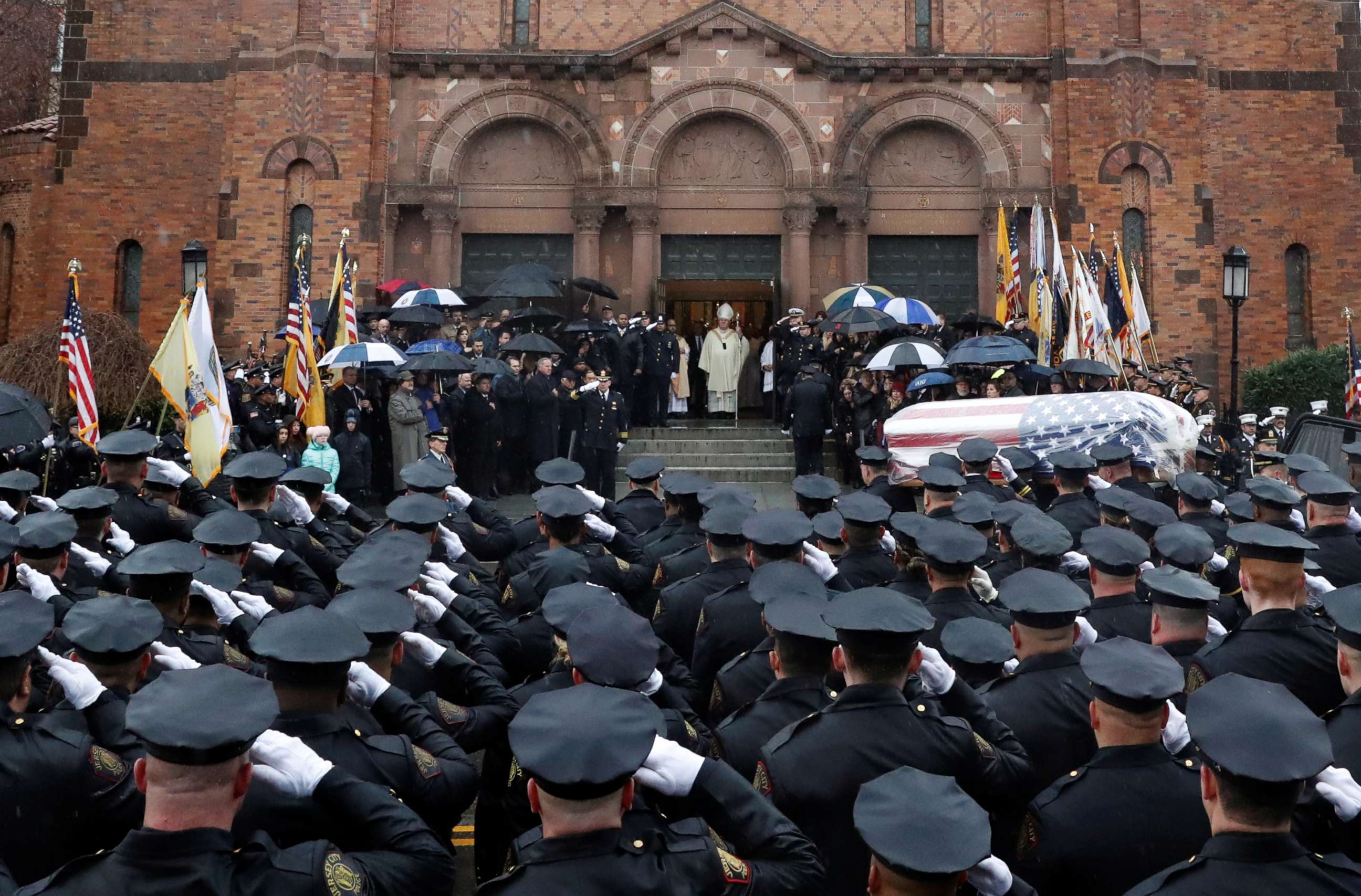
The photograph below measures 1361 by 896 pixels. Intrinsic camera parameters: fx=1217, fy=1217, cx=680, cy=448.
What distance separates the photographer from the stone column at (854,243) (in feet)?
79.2

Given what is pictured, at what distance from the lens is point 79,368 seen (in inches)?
444

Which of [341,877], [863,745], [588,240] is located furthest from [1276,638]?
[588,240]

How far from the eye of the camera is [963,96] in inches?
953

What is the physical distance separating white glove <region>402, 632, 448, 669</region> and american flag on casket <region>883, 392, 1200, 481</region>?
850 centimetres

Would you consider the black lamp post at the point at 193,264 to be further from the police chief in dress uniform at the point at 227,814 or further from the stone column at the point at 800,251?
the police chief in dress uniform at the point at 227,814

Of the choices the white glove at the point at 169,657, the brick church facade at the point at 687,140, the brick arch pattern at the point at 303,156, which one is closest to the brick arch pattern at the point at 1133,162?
the brick church facade at the point at 687,140

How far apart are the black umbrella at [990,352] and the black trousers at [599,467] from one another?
502cm

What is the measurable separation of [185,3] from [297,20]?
3534 millimetres

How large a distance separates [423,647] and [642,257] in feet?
65.1

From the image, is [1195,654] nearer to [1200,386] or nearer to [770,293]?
[1200,386]

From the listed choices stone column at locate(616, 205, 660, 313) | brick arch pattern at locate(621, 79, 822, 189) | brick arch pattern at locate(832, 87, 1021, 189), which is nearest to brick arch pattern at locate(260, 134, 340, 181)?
brick arch pattern at locate(621, 79, 822, 189)

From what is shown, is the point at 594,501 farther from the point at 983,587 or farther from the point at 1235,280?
the point at 1235,280

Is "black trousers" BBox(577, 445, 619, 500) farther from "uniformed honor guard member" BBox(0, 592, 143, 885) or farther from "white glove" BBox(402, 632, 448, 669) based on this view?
"uniformed honor guard member" BBox(0, 592, 143, 885)

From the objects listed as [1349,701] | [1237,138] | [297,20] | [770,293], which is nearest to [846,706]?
[1349,701]
